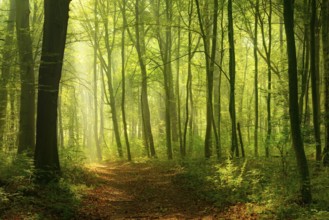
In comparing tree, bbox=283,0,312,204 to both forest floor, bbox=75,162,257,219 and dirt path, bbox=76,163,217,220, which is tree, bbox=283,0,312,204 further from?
dirt path, bbox=76,163,217,220

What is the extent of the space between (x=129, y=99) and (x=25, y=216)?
3240 centimetres

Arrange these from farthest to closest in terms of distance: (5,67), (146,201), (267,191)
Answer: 1. (146,201)
2. (5,67)
3. (267,191)

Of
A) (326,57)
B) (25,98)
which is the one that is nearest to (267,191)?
(326,57)

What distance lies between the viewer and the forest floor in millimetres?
7801

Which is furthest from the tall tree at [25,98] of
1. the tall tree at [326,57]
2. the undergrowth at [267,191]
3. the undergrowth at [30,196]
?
the tall tree at [326,57]

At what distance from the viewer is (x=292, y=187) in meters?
7.67

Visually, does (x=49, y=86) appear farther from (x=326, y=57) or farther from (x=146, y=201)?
(x=326, y=57)

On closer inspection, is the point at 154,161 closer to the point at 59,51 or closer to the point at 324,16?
the point at 59,51

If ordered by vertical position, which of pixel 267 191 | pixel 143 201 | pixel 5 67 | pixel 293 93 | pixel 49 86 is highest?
pixel 5 67

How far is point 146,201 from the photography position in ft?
31.9

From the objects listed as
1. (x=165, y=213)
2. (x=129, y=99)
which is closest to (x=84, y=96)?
(x=129, y=99)


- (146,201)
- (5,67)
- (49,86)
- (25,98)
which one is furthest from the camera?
(25,98)

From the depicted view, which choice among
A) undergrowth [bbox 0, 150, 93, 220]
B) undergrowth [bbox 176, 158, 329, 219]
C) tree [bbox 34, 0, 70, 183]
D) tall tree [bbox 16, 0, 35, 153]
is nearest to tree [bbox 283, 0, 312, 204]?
undergrowth [bbox 176, 158, 329, 219]

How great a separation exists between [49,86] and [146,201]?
445cm
